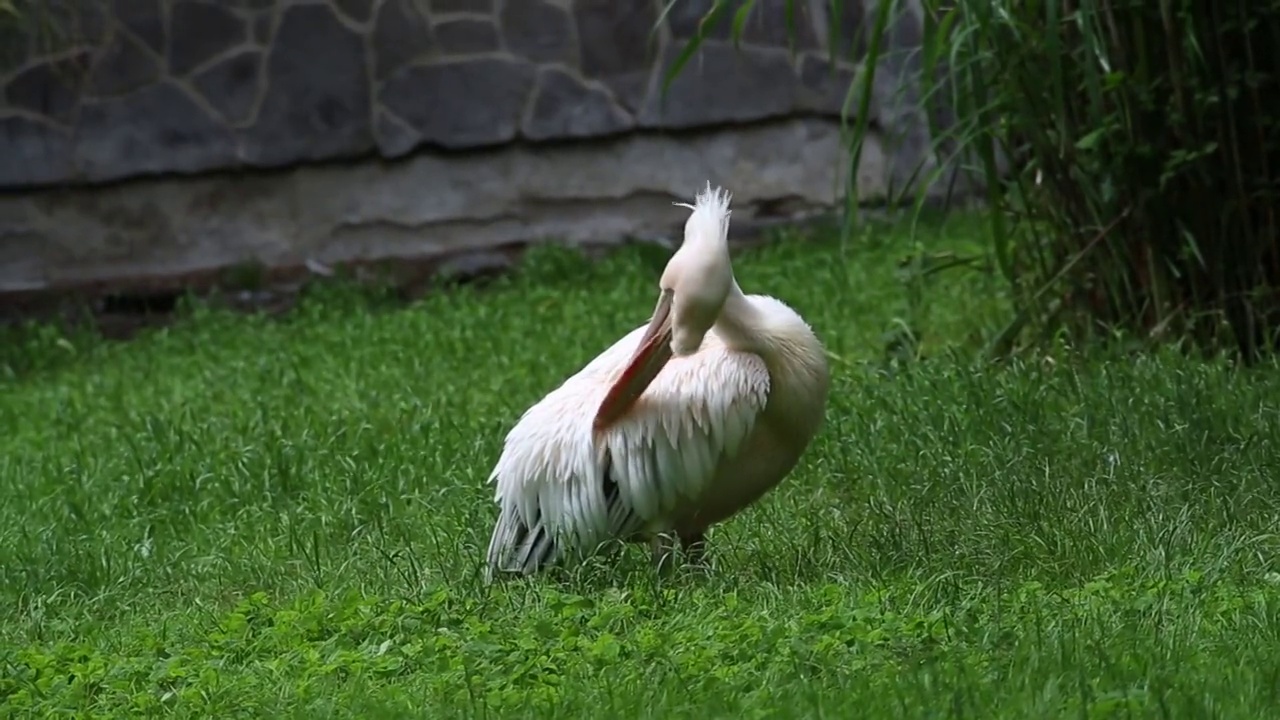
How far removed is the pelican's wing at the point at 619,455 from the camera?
424 cm

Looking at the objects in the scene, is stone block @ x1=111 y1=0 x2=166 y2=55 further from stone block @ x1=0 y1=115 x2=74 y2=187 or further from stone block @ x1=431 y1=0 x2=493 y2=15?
stone block @ x1=431 y1=0 x2=493 y2=15

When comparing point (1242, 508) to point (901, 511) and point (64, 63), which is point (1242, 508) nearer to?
point (901, 511)

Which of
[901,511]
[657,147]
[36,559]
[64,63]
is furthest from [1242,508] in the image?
[64,63]

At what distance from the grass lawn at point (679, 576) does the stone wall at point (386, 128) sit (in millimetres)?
2429

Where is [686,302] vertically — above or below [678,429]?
above

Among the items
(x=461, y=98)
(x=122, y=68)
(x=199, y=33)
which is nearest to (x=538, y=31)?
(x=461, y=98)

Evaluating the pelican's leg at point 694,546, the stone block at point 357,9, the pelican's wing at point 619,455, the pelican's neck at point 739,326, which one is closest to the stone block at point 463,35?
the stone block at point 357,9

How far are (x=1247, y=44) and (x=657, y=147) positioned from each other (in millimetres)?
4559

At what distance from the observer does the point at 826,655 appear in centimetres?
342

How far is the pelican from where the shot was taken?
424cm

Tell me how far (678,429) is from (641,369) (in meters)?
0.15

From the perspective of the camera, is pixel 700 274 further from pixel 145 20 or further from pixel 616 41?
pixel 145 20

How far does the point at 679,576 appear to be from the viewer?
4219mm

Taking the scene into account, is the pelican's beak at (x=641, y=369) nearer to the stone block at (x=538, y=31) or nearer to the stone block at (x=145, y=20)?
the stone block at (x=538, y=31)
